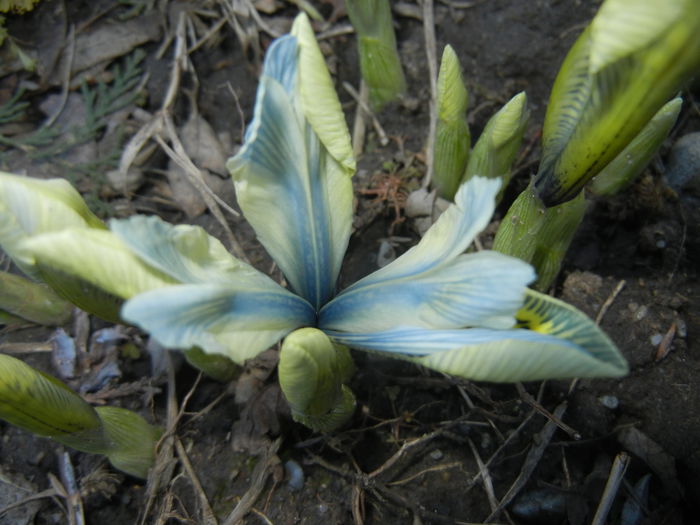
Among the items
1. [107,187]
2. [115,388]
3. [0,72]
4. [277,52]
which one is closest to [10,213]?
[277,52]

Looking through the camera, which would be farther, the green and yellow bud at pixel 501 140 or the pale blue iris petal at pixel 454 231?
the green and yellow bud at pixel 501 140

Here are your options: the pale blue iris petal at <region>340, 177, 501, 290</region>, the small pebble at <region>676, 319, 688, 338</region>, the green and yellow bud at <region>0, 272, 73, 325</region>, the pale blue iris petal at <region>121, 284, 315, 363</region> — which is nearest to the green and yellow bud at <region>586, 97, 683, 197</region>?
the small pebble at <region>676, 319, 688, 338</region>

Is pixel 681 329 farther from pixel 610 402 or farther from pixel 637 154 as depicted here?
pixel 637 154

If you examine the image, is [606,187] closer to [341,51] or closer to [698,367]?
[698,367]

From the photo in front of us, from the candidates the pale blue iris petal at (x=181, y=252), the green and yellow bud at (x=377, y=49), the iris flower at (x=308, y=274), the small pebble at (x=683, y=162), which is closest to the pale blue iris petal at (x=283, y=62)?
the iris flower at (x=308, y=274)

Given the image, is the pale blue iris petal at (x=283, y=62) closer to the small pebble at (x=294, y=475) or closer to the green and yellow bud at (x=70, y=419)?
the green and yellow bud at (x=70, y=419)

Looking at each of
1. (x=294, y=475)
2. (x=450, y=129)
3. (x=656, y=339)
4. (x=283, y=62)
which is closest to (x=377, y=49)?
(x=450, y=129)
